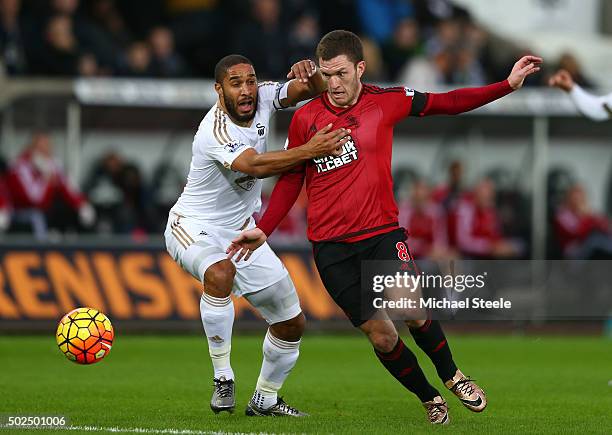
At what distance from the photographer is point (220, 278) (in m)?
8.84

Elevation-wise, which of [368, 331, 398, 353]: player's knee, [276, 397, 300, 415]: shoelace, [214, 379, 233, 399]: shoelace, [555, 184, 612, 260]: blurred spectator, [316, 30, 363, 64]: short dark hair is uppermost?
[316, 30, 363, 64]: short dark hair

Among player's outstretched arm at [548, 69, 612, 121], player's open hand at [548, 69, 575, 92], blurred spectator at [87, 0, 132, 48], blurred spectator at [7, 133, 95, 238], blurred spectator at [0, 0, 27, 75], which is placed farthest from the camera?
blurred spectator at [87, 0, 132, 48]

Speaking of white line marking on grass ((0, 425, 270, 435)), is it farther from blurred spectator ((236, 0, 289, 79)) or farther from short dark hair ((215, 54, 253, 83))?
blurred spectator ((236, 0, 289, 79))

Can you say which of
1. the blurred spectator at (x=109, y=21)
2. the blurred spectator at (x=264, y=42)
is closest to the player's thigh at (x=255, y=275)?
the blurred spectator at (x=264, y=42)

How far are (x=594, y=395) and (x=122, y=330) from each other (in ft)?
25.3

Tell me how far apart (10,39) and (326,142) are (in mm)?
10771

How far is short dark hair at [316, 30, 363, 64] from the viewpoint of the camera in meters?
8.16

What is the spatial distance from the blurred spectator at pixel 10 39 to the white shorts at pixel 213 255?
9271mm

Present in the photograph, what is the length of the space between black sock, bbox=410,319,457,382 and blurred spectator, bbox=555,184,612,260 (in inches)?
446

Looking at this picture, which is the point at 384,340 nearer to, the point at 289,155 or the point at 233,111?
the point at 289,155

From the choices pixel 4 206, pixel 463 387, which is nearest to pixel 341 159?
pixel 463 387

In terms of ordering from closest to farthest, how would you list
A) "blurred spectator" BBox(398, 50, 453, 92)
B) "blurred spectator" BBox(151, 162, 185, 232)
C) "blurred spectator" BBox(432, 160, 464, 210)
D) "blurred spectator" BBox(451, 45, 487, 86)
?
"blurred spectator" BBox(151, 162, 185, 232)
"blurred spectator" BBox(432, 160, 464, 210)
"blurred spectator" BBox(398, 50, 453, 92)
"blurred spectator" BBox(451, 45, 487, 86)

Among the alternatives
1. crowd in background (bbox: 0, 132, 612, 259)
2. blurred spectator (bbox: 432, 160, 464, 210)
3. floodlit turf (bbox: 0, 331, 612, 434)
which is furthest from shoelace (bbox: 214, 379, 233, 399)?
blurred spectator (bbox: 432, 160, 464, 210)

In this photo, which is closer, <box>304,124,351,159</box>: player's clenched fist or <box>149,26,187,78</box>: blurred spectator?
<box>304,124,351,159</box>: player's clenched fist
